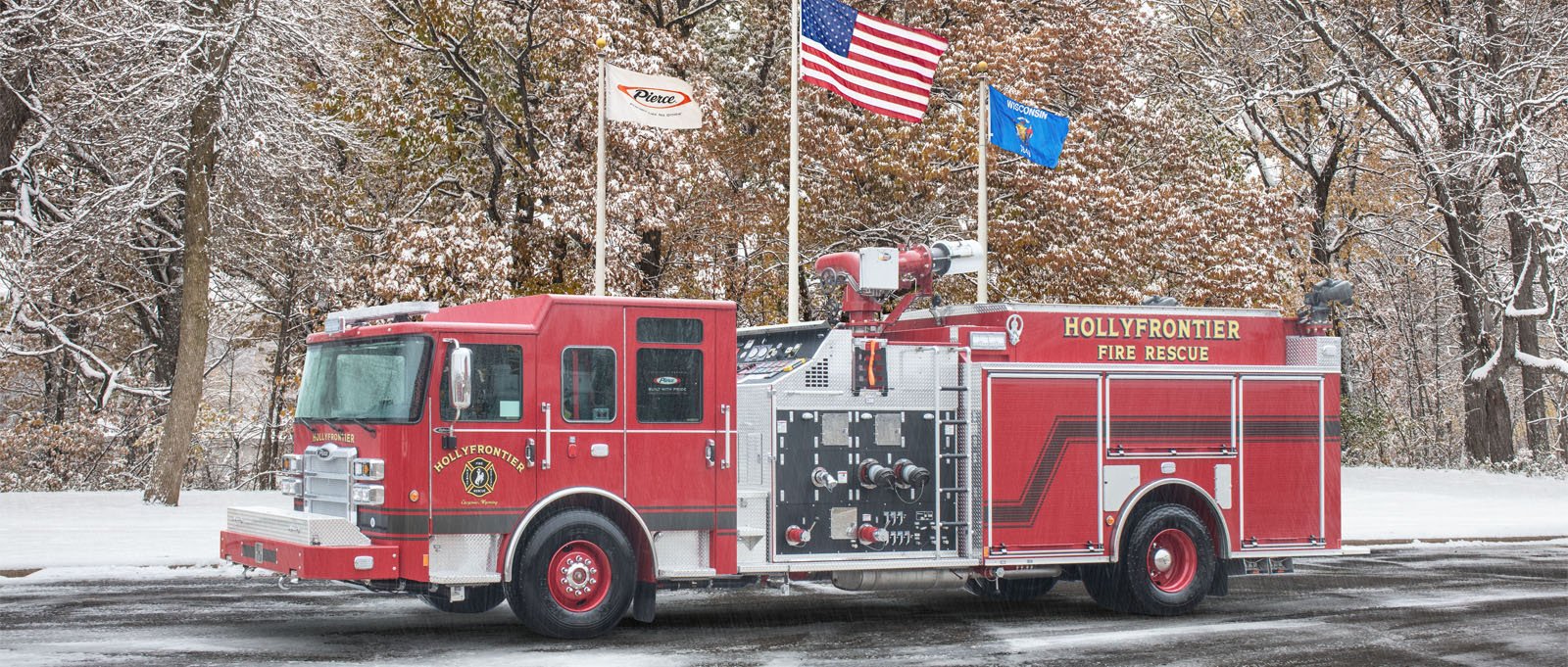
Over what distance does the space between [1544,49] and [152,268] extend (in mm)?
30319

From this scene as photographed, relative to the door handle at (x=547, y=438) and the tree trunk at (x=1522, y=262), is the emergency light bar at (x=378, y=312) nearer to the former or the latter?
the door handle at (x=547, y=438)

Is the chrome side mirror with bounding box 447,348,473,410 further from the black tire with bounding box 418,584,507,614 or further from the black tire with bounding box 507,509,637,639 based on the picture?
the black tire with bounding box 418,584,507,614

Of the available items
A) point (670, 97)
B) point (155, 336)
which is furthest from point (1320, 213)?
point (155, 336)

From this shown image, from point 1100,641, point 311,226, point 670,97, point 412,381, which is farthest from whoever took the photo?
point 311,226

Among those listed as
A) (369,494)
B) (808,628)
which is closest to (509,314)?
(369,494)

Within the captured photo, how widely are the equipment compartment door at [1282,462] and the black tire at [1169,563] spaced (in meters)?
0.47

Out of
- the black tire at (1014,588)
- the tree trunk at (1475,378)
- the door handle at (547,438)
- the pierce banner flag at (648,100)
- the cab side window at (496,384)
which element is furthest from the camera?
the tree trunk at (1475,378)

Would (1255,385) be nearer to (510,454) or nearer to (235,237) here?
(510,454)

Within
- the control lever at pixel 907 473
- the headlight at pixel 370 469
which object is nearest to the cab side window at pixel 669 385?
the control lever at pixel 907 473

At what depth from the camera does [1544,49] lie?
108 feet

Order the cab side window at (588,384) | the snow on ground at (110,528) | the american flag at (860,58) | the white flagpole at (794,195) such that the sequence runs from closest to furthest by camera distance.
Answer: the cab side window at (588,384) < the snow on ground at (110,528) < the white flagpole at (794,195) < the american flag at (860,58)

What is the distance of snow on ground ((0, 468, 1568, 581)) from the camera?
1836 cm

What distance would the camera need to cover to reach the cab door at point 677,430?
38.9 feet

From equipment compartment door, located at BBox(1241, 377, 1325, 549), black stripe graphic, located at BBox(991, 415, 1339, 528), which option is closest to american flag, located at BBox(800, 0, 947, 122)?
equipment compartment door, located at BBox(1241, 377, 1325, 549)
